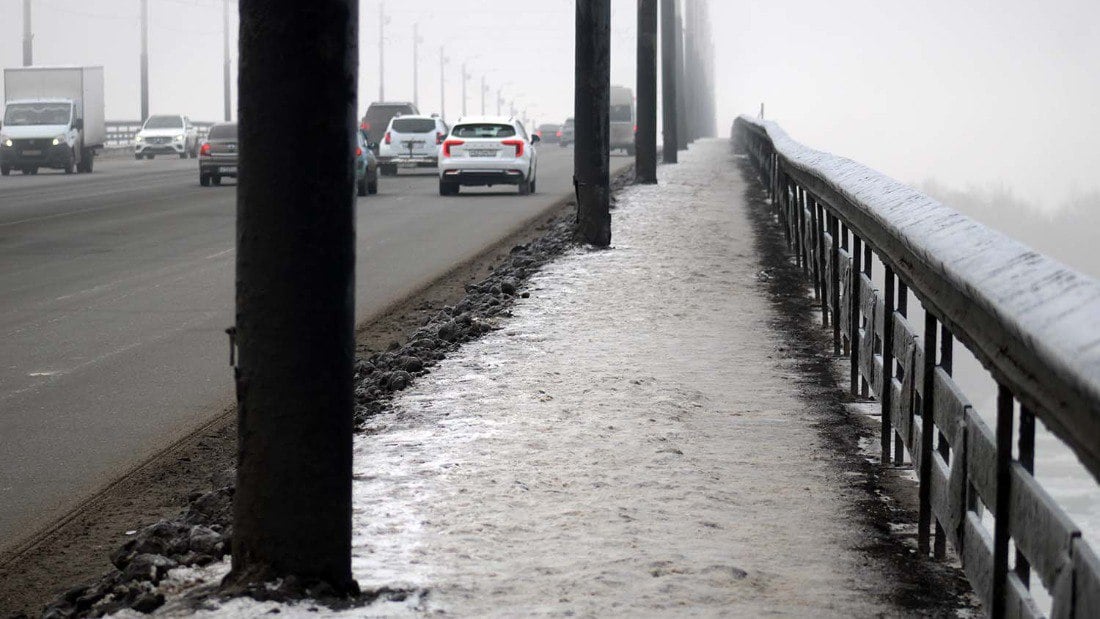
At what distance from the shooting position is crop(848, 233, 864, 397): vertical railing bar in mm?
8234

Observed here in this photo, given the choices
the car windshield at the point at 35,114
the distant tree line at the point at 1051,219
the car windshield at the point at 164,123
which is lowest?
the distant tree line at the point at 1051,219

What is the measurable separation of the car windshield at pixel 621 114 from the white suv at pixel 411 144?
28.6 m

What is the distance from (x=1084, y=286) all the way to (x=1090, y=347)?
516mm

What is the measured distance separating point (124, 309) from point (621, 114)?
190ft

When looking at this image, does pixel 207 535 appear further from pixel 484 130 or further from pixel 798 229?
pixel 484 130

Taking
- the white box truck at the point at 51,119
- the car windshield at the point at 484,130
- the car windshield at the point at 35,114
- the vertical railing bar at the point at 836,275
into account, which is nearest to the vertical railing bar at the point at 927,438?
the vertical railing bar at the point at 836,275

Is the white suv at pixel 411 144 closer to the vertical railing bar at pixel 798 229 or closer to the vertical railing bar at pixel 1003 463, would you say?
the vertical railing bar at pixel 798 229

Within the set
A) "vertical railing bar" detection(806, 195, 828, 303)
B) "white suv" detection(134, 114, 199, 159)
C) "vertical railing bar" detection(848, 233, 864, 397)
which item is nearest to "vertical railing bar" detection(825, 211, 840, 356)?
"vertical railing bar" detection(848, 233, 864, 397)

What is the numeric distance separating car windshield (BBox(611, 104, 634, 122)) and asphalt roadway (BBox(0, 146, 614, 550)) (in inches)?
1575

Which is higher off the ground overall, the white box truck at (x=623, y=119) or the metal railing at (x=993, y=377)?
the white box truck at (x=623, y=119)

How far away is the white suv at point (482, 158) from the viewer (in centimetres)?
3123

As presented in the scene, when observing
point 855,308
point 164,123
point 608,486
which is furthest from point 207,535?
point 164,123

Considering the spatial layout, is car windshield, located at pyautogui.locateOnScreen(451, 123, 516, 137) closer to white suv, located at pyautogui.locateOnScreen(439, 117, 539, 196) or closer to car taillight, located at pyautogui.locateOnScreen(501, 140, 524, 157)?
white suv, located at pyautogui.locateOnScreen(439, 117, 539, 196)

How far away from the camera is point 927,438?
5379 mm
